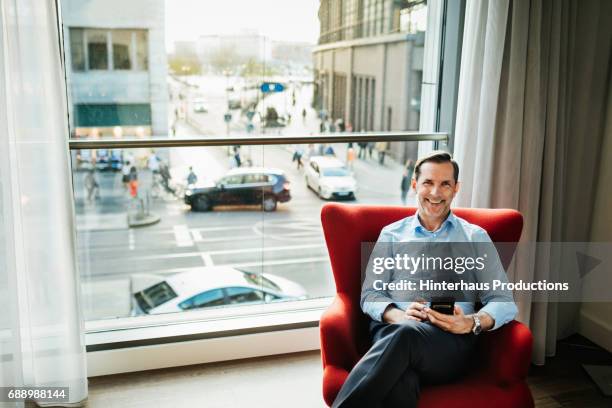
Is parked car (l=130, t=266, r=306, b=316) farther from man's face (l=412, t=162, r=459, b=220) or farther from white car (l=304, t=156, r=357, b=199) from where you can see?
man's face (l=412, t=162, r=459, b=220)

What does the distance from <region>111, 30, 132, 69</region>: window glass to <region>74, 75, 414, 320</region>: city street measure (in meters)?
0.38

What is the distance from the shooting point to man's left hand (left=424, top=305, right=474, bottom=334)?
191 centimetres

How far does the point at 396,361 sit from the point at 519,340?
1.45 ft

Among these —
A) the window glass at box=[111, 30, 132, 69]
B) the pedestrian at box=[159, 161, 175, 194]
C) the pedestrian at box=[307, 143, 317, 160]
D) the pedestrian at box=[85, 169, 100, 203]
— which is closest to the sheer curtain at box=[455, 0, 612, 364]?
the pedestrian at box=[307, 143, 317, 160]

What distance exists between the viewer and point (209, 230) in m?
3.17

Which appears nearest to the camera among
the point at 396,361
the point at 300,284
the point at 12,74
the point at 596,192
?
the point at 396,361

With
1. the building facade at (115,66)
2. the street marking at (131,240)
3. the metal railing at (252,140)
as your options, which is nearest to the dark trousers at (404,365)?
the metal railing at (252,140)

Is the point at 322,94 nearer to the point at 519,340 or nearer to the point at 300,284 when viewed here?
the point at 300,284

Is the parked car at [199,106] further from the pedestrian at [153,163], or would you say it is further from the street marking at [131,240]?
the street marking at [131,240]

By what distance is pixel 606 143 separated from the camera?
2.83m

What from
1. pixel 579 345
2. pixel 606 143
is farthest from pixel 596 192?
pixel 579 345

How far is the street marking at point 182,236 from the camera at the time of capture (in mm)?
3137

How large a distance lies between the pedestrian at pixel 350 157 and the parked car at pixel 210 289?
0.76m

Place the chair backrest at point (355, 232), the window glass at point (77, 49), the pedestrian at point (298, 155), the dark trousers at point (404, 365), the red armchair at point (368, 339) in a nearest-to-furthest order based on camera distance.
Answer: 1. the dark trousers at point (404, 365)
2. the red armchair at point (368, 339)
3. the chair backrest at point (355, 232)
4. the window glass at point (77, 49)
5. the pedestrian at point (298, 155)
